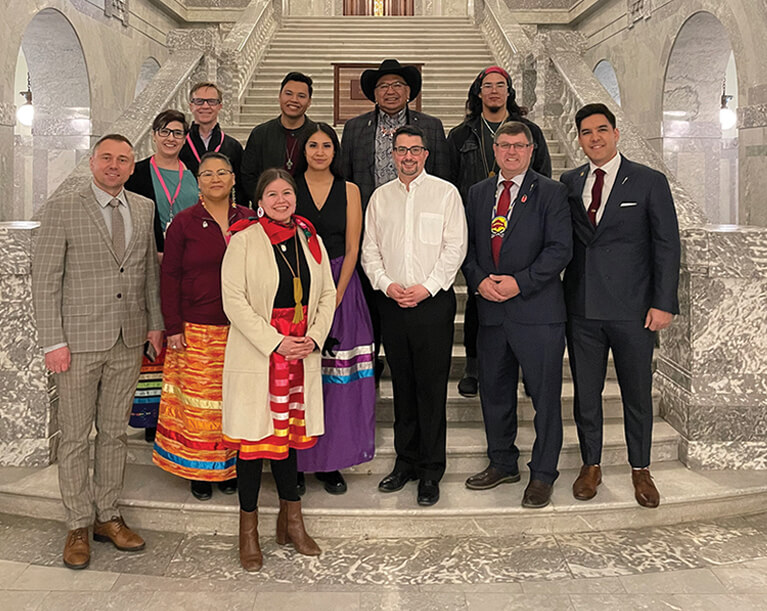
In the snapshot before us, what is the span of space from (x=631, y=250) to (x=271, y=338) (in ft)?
5.92

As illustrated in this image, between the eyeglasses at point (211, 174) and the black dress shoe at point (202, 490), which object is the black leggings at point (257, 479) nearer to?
the black dress shoe at point (202, 490)

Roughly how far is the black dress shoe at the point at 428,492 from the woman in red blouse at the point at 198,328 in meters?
0.97

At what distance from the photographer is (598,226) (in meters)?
3.51

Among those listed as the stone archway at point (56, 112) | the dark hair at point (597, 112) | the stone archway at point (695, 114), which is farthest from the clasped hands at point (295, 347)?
the stone archway at point (695, 114)

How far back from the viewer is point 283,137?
13.2 ft

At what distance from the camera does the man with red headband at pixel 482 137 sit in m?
4.07

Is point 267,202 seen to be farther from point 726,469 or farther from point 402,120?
point 726,469

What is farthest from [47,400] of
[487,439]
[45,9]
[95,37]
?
[95,37]

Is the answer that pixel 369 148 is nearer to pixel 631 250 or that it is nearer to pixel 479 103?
pixel 479 103

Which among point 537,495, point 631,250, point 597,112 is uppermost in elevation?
point 597,112

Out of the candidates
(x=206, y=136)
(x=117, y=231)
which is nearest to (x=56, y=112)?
(x=206, y=136)

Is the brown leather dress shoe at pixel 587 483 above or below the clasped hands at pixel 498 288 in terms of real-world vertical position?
below

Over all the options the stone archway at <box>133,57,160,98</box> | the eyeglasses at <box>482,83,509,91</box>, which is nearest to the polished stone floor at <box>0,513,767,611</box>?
the eyeglasses at <box>482,83,509,91</box>

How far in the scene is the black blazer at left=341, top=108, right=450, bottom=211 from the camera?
3.94 metres
